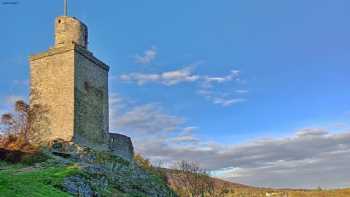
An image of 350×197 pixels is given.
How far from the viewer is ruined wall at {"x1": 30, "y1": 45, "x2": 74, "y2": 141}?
28172 millimetres

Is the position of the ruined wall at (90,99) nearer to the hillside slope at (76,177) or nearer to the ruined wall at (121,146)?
the ruined wall at (121,146)

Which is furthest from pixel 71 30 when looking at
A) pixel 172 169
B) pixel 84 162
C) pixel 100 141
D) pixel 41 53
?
pixel 172 169

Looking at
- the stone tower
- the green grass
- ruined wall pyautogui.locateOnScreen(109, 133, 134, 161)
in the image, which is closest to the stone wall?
the stone tower

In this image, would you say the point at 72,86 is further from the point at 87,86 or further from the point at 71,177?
the point at 71,177

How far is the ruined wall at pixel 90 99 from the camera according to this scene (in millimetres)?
28720

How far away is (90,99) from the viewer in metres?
29.8


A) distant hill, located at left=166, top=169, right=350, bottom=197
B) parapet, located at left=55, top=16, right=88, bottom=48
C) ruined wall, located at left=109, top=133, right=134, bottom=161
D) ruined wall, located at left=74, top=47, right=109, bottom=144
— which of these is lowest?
distant hill, located at left=166, top=169, right=350, bottom=197

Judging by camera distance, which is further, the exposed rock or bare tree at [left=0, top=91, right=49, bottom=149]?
bare tree at [left=0, top=91, right=49, bottom=149]

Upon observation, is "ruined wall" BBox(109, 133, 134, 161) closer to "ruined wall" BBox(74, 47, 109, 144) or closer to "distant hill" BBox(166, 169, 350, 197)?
"ruined wall" BBox(74, 47, 109, 144)

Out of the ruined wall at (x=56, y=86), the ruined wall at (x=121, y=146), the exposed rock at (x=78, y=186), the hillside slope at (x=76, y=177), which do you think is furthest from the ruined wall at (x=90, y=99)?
the exposed rock at (x=78, y=186)

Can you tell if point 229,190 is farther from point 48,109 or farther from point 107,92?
point 48,109

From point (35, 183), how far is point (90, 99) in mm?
14630

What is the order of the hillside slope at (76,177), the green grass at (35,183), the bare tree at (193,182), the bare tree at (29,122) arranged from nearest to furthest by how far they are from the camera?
the green grass at (35,183) < the hillside slope at (76,177) < the bare tree at (29,122) < the bare tree at (193,182)

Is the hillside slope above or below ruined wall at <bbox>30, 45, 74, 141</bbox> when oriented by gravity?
below
